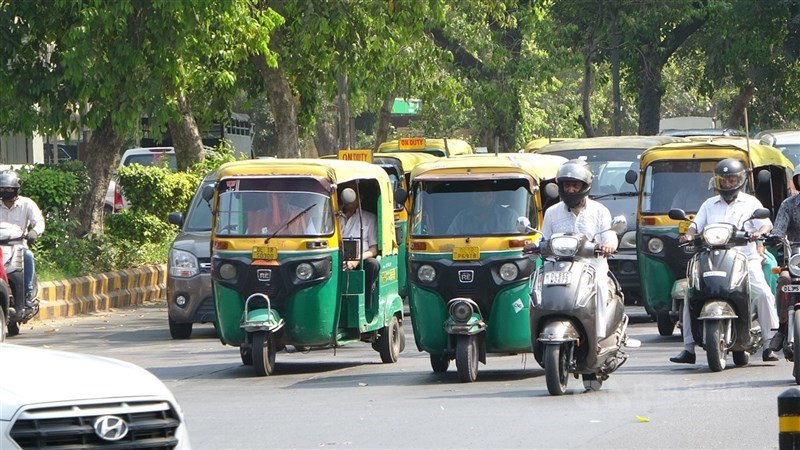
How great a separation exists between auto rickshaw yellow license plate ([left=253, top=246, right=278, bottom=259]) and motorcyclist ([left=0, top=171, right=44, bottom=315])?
4.85 m

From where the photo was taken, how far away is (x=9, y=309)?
17.6 meters

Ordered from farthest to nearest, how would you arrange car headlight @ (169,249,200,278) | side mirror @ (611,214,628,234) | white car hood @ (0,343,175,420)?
car headlight @ (169,249,200,278), side mirror @ (611,214,628,234), white car hood @ (0,343,175,420)

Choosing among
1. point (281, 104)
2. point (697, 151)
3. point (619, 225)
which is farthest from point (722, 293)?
point (281, 104)

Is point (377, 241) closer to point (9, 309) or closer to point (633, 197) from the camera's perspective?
point (9, 309)

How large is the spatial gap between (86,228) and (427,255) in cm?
1187

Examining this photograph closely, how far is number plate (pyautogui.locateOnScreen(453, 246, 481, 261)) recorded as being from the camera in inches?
541

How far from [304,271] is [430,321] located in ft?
4.44

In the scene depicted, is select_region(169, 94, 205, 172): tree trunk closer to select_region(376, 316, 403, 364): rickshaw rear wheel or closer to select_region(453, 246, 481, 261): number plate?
select_region(376, 316, 403, 364): rickshaw rear wheel

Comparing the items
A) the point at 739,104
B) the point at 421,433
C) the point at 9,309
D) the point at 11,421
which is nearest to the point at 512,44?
the point at 739,104

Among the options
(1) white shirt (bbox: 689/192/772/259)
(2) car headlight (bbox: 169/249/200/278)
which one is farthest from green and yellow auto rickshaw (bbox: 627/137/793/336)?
(2) car headlight (bbox: 169/249/200/278)

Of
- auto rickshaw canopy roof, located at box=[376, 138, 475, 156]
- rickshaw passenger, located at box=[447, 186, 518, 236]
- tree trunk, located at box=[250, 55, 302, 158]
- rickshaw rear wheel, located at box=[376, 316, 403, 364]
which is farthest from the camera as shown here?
auto rickshaw canopy roof, located at box=[376, 138, 475, 156]

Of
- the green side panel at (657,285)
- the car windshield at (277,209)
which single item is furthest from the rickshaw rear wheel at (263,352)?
the green side panel at (657,285)

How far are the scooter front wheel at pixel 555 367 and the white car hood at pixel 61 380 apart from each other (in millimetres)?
5150

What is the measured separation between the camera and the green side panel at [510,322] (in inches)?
537
